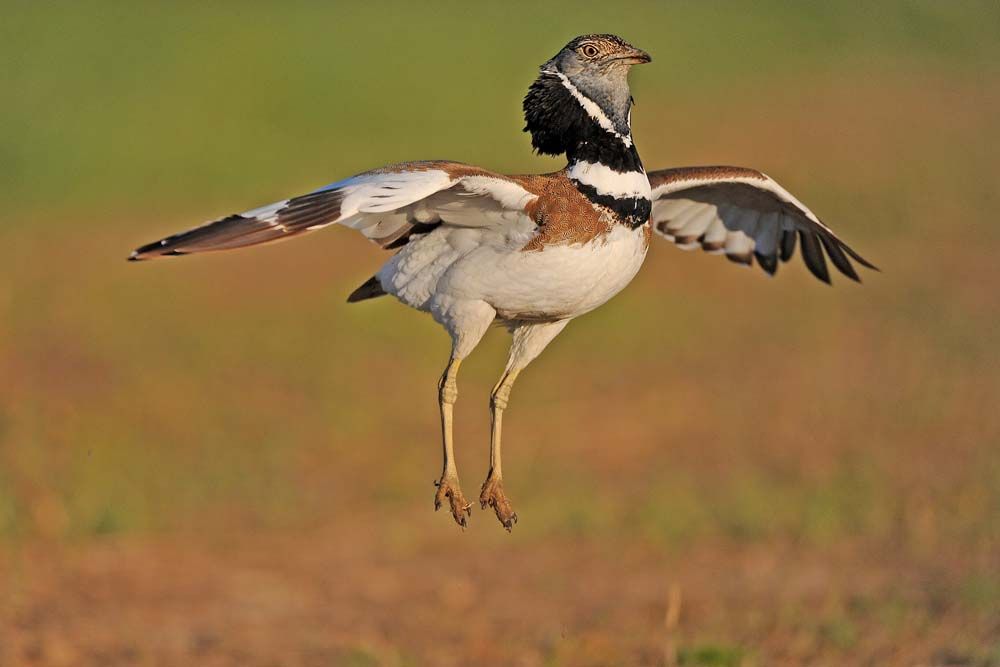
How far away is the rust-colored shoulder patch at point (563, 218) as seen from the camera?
6961 mm

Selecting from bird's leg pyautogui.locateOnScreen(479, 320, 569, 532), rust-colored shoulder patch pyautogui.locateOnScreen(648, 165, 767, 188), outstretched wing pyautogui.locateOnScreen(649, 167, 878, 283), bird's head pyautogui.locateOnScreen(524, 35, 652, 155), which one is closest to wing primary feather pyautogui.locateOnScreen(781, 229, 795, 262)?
outstretched wing pyautogui.locateOnScreen(649, 167, 878, 283)

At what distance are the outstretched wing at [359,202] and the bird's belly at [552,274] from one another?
0.21 m

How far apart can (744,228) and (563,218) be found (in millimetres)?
2579

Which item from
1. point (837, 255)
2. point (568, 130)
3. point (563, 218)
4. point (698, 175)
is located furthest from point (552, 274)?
point (837, 255)

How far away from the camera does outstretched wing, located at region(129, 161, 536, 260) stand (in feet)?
21.2

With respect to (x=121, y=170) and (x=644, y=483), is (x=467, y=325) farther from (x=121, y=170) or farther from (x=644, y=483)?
(x=121, y=170)

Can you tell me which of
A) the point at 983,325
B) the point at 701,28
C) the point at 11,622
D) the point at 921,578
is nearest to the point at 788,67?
the point at 701,28

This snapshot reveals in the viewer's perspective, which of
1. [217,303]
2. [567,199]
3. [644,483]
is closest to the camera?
[567,199]

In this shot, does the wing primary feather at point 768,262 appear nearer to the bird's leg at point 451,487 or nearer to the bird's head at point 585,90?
the bird's head at point 585,90

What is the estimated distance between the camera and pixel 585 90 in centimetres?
713

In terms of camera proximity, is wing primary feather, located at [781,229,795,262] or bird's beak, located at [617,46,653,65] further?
wing primary feather, located at [781,229,795,262]

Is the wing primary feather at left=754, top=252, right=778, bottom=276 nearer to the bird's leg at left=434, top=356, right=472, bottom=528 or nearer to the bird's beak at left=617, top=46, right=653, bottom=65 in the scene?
the bird's beak at left=617, top=46, right=653, bottom=65

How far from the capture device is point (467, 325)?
7.25 meters

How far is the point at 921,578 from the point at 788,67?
30.2 m
